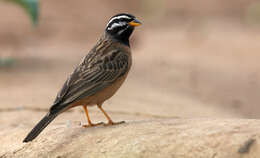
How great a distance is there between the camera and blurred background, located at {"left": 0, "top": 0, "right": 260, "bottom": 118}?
9664 mm

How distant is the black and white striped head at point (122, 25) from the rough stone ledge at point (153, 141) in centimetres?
129

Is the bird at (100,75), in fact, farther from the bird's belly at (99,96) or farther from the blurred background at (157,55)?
the blurred background at (157,55)

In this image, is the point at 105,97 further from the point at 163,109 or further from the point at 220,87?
the point at 220,87

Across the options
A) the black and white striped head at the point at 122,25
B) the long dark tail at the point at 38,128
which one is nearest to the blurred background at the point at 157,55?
the black and white striped head at the point at 122,25

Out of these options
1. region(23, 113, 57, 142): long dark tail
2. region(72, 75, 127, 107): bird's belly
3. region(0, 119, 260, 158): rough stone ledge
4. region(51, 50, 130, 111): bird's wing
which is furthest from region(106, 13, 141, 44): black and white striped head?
region(23, 113, 57, 142): long dark tail

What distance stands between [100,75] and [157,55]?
8.49 m

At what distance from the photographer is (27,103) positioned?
872 cm

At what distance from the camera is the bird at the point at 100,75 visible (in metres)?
5.45

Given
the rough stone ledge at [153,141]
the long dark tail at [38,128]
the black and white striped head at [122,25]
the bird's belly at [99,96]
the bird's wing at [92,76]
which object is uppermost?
the black and white striped head at [122,25]

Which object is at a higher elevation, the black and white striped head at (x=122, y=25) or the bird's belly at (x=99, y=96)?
the black and white striped head at (x=122, y=25)

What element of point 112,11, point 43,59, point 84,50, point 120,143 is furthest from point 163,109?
point 112,11

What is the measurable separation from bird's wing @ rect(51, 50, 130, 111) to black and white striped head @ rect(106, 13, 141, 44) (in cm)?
23

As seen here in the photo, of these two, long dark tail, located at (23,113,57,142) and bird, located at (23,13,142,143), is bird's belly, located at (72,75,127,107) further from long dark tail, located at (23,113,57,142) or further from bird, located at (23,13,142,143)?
long dark tail, located at (23,113,57,142)

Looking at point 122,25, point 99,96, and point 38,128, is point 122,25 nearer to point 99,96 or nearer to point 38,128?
point 99,96
